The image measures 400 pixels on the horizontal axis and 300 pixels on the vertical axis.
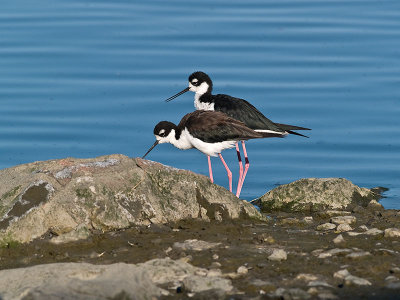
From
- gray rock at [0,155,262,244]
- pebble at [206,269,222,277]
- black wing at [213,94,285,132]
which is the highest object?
black wing at [213,94,285,132]

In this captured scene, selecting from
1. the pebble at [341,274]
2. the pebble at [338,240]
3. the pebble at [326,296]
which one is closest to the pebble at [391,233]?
the pebble at [338,240]

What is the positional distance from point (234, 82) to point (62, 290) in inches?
388

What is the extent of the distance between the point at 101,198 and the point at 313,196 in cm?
252

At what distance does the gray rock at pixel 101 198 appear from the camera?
7469 millimetres

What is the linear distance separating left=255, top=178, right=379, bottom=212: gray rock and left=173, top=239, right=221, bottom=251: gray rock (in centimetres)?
218

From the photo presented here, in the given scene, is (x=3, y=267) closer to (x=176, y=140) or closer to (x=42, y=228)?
(x=42, y=228)

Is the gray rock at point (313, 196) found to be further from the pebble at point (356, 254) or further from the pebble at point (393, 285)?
the pebble at point (393, 285)

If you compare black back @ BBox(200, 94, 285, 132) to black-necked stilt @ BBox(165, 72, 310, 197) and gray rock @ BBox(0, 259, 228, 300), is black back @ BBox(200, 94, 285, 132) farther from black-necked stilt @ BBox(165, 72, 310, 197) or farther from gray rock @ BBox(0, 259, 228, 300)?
gray rock @ BBox(0, 259, 228, 300)

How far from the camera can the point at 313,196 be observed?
9.20m

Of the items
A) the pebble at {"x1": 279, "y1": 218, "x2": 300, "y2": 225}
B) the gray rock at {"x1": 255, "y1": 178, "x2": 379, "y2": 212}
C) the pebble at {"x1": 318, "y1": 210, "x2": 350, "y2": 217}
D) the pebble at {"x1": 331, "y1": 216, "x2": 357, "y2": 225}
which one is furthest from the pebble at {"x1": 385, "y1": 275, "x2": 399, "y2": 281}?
the gray rock at {"x1": 255, "y1": 178, "x2": 379, "y2": 212}

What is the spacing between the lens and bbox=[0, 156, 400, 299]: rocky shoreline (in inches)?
233

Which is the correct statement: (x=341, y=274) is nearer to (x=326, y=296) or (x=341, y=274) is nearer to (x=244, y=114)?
(x=326, y=296)

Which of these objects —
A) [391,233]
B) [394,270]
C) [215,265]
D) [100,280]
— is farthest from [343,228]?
[100,280]

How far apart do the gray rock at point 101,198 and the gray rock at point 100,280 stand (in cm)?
114
